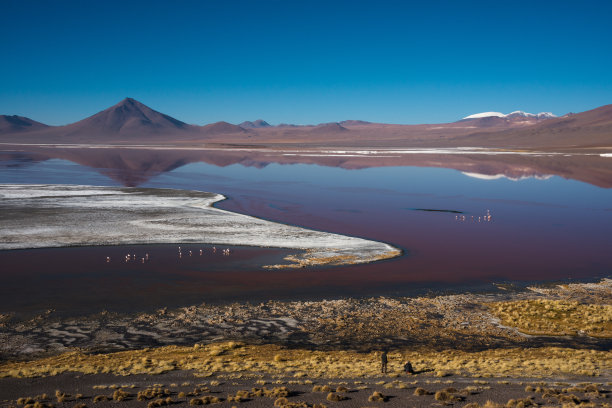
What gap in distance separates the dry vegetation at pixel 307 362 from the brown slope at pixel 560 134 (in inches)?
5275

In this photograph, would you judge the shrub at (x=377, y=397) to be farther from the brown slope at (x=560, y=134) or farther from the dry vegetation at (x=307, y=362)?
the brown slope at (x=560, y=134)

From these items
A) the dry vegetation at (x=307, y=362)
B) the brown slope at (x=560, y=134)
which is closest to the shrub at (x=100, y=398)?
the dry vegetation at (x=307, y=362)

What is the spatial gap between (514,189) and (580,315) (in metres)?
32.3

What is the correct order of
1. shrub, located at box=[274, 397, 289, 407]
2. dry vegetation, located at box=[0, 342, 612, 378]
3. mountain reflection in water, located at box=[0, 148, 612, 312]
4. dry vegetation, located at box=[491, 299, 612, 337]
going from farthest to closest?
1. mountain reflection in water, located at box=[0, 148, 612, 312]
2. dry vegetation, located at box=[491, 299, 612, 337]
3. dry vegetation, located at box=[0, 342, 612, 378]
4. shrub, located at box=[274, 397, 289, 407]

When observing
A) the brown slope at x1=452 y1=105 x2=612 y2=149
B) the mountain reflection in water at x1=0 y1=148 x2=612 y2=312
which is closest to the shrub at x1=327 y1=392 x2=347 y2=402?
the mountain reflection in water at x1=0 y1=148 x2=612 y2=312

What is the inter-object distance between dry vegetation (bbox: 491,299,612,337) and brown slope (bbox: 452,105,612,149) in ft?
426

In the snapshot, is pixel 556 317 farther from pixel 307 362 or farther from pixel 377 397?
pixel 377 397

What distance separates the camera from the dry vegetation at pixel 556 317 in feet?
44.5

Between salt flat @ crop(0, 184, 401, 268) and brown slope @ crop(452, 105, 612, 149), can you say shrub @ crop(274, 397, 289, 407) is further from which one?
brown slope @ crop(452, 105, 612, 149)

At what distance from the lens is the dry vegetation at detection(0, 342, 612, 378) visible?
1059 centimetres

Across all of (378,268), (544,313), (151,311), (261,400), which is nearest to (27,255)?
(151,311)

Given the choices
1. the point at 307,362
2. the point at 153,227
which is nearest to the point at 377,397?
the point at 307,362

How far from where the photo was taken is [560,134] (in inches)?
6265

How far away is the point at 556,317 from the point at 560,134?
16107 centimetres
